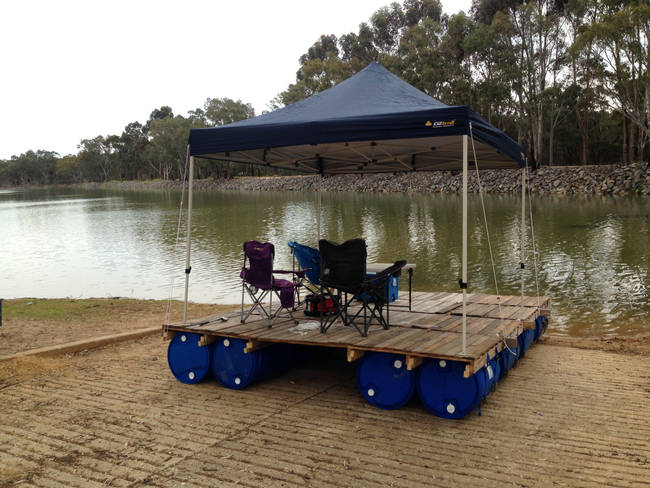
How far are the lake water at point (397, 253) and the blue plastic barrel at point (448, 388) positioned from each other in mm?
4585

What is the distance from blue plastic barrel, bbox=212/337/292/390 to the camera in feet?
15.7

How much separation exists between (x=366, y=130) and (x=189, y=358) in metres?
2.90

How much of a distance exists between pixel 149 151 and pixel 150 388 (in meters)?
100

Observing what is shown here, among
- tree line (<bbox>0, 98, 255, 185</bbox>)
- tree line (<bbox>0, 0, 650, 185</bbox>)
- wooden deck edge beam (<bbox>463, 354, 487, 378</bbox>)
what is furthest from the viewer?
tree line (<bbox>0, 98, 255, 185</bbox>)

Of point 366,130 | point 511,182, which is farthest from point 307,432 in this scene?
point 511,182

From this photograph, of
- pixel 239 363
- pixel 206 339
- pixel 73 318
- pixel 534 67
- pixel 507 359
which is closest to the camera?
pixel 239 363

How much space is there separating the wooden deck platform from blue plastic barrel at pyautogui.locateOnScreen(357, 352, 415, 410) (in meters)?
0.12

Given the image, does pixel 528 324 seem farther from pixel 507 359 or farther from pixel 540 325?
pixel 540 325

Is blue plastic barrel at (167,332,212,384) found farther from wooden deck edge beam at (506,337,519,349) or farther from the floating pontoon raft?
wooden deck edge beam at (506,337,519,349)

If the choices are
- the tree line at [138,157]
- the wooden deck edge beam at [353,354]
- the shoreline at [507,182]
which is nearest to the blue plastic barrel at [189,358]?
the wooden deck edge beam at [353,354]

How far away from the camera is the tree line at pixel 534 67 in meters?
29.7

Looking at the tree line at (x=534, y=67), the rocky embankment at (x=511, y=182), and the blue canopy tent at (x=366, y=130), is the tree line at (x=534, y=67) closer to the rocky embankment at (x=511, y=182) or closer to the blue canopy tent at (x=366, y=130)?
the rocky embankment at (x=511, y=182)

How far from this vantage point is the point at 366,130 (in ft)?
14.8

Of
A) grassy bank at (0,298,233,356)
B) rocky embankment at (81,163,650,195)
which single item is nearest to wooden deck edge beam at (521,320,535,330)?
grassy bank at (0,298,233,356)
